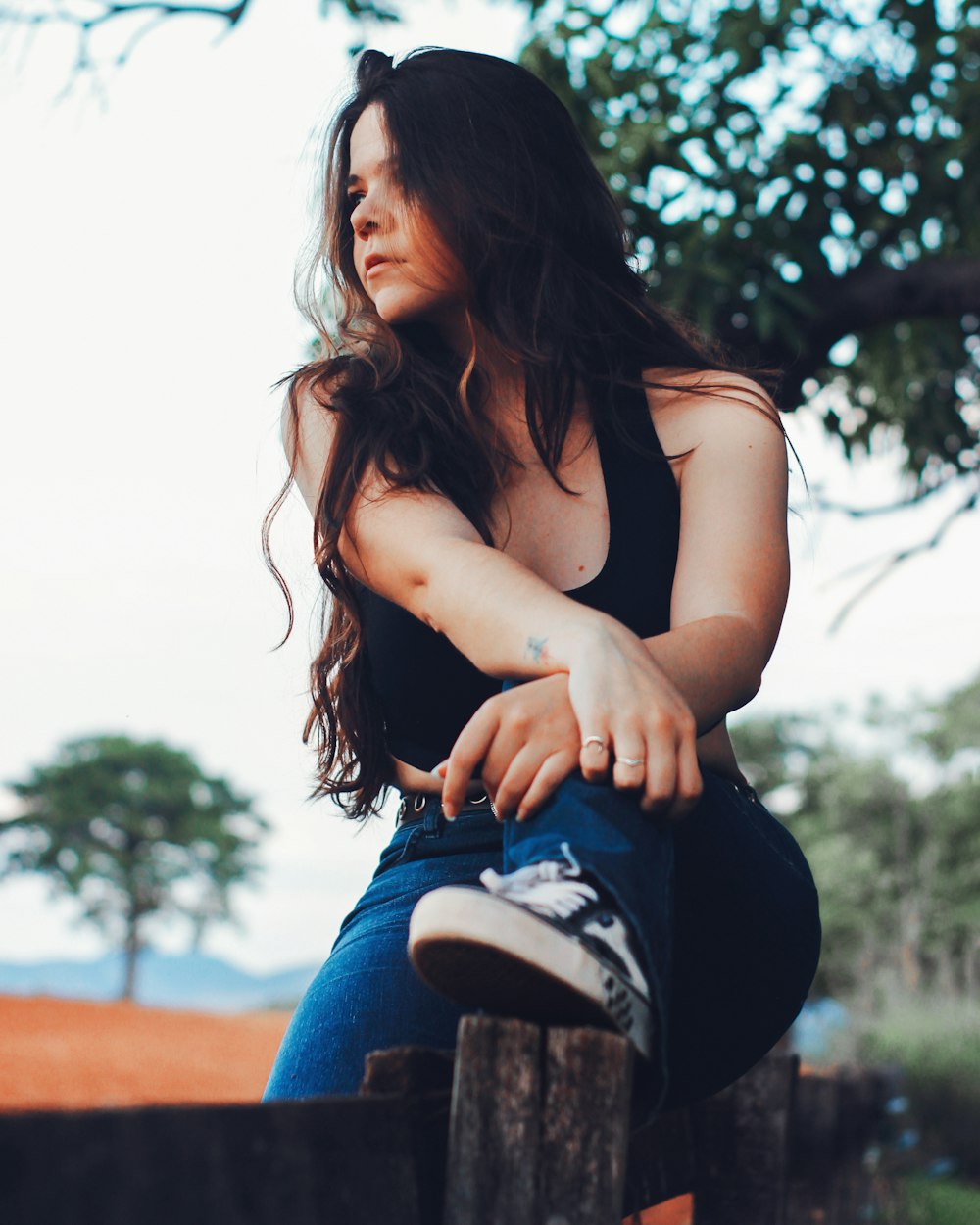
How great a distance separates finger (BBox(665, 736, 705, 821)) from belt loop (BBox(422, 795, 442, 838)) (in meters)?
0.50

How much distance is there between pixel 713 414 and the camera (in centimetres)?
161

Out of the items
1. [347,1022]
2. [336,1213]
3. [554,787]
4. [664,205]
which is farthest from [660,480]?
[664,205]

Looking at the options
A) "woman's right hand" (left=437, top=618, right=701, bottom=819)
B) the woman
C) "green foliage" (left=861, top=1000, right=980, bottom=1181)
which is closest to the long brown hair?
the woman

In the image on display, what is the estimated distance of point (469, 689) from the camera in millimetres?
1499

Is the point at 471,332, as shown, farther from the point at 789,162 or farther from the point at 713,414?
the point at 789,162

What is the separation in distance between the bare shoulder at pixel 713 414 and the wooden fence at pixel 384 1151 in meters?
0.88

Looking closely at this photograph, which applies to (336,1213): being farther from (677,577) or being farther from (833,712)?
(833,712)

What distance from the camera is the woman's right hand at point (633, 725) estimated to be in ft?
3.43

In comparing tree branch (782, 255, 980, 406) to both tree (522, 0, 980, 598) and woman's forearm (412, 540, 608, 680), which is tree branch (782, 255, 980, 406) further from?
woman's forearm (412, 540, 608, 680)

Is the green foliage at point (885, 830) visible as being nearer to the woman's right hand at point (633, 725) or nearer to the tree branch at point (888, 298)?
the tree branch at point (888, 298)

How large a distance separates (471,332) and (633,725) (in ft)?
2.73

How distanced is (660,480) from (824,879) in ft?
54.3

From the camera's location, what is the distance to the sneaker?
879 millimetres

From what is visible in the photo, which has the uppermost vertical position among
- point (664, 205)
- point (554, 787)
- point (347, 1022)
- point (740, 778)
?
point (664, 205)
